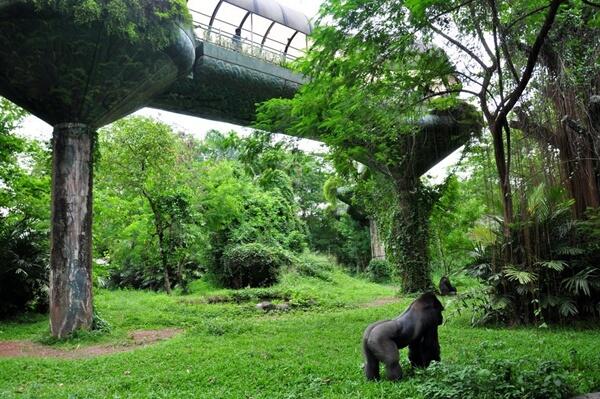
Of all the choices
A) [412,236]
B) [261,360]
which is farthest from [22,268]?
[412,236]

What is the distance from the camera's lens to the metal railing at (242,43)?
11367 millimetres

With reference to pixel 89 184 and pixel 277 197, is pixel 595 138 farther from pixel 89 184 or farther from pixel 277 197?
pixel 277 197

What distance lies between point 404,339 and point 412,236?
410 inches

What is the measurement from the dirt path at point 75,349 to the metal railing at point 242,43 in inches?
252

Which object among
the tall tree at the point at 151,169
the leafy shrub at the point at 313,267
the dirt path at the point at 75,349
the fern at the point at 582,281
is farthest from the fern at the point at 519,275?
the leafy shrub at the point at 313,267

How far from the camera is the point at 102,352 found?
789cm

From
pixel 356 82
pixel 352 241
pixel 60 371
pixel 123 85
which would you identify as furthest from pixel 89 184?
pixel 352 241

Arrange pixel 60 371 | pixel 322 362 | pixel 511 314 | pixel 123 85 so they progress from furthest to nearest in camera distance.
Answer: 1. pixel 123 85
2. pixel 511 314
3. pixel 60 371
4. pixel 322 362

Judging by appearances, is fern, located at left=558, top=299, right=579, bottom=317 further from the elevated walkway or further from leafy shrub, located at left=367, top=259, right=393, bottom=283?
leafy shrub, located at left=367, top=259, right=393, bottom=283

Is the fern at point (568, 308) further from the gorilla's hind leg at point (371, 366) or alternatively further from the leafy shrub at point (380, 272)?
the leafy shrub at point (380, 272)

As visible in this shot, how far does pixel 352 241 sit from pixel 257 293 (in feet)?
48.5

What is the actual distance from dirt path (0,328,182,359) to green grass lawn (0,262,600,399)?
12.1 inches

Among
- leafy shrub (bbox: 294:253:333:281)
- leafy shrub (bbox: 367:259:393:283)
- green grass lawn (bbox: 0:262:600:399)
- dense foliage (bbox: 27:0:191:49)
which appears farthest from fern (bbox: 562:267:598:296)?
leafy shrub (bbox: 367:259:393:283)

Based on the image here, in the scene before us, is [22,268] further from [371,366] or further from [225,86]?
[371,366]
